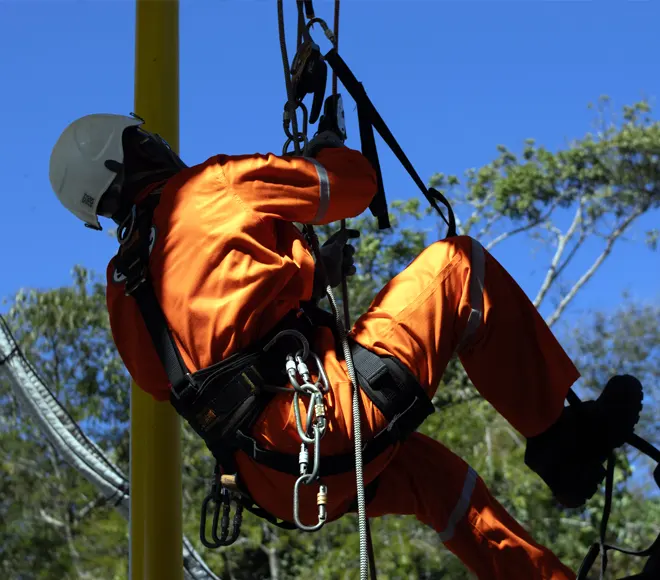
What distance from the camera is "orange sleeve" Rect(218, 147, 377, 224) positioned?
6.63 ft

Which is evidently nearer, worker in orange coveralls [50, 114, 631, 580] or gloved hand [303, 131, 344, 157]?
worker in orange coveralls [50, 114, 631, 580]

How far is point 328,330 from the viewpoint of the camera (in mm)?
2160

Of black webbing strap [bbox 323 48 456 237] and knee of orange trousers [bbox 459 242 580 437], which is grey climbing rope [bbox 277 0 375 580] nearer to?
black webbing strap [bbox 323 48 456 237]

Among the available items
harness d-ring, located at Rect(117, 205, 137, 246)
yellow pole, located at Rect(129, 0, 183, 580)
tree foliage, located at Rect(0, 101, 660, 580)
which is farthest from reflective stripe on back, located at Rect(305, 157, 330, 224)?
tree foliage, located at Rect(0, 101, 660, 580)

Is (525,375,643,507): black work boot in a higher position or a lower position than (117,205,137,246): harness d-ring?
lower

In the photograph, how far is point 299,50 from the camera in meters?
2.76

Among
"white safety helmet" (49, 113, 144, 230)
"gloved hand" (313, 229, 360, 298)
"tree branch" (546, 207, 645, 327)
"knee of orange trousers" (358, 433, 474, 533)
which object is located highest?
"tree branch" (546, 207, 645, 327)

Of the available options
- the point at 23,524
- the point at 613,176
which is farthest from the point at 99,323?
the point at 613,176

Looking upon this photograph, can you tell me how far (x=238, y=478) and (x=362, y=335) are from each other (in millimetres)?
413

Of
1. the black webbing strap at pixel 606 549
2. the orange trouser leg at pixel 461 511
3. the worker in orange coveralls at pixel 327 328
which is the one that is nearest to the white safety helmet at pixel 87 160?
the worker in orange coveralls at pixel 327 328

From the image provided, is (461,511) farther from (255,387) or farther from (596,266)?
(596,266)

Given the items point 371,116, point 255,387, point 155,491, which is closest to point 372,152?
point 371,116

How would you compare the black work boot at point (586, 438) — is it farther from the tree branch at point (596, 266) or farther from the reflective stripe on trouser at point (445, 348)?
the tree branch at point (596, 266)

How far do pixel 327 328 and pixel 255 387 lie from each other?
0.92 ft
